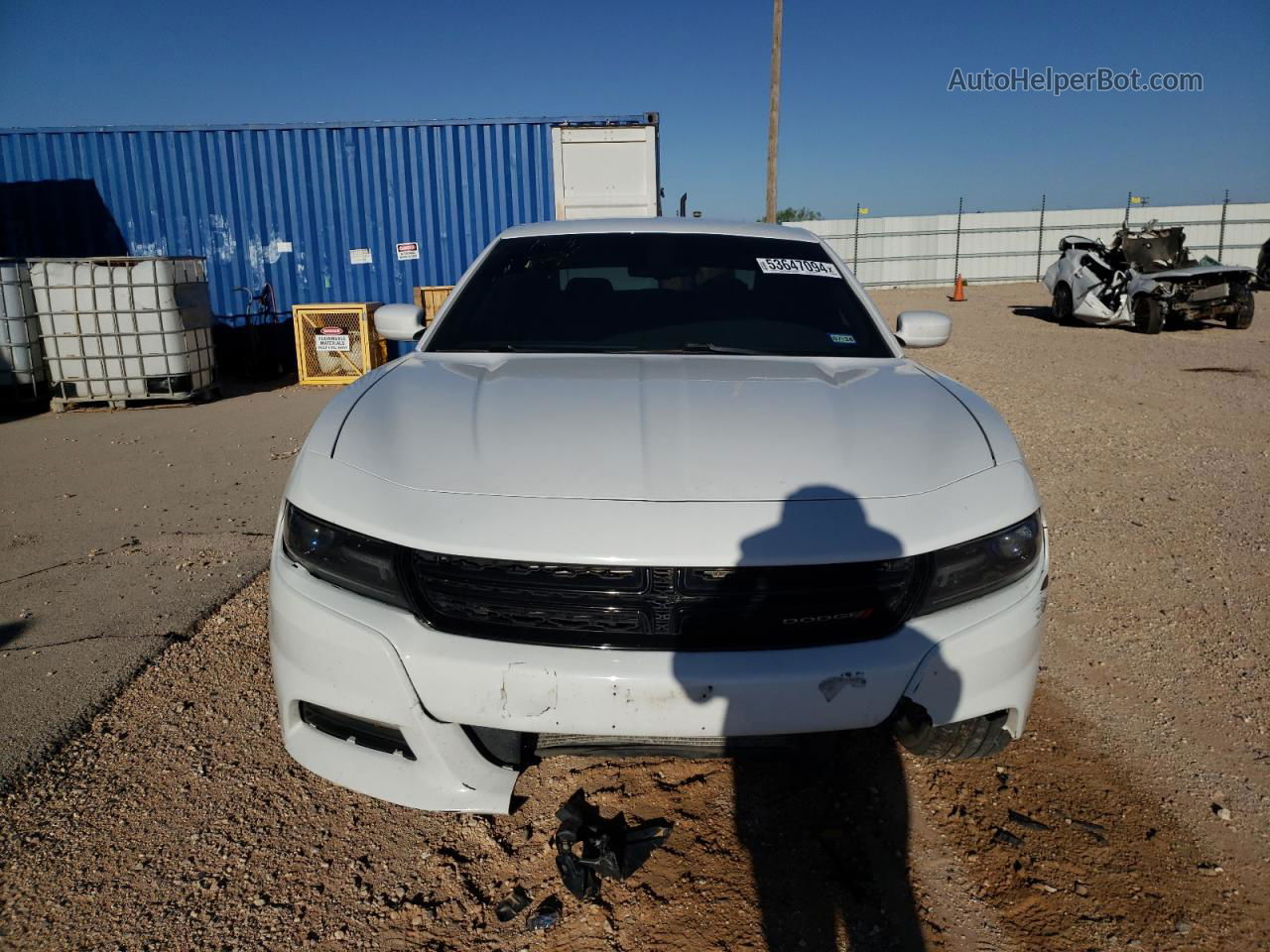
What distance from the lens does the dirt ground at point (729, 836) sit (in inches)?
78.2

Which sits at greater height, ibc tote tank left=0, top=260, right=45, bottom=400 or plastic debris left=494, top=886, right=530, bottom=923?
ibc tote tank left=0, top=260, right=45, bottom=400

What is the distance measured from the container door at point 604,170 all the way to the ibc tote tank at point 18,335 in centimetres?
612

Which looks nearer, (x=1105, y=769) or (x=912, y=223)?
(x=1105, y=769)

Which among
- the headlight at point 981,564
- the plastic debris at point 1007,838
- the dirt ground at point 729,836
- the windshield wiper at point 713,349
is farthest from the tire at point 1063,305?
the headlight at point 981,564

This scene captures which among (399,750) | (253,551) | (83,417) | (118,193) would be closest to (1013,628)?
(399,750)

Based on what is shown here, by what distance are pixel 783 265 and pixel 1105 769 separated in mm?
2044

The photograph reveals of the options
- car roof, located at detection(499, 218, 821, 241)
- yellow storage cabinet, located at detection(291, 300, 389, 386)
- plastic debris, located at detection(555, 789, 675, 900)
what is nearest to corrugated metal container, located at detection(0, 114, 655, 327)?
yellow storage cabinet, located at detection(291, 300, 389, 386)

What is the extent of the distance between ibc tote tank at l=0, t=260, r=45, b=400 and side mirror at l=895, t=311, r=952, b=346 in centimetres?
963

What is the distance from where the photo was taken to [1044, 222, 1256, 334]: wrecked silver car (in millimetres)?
14828

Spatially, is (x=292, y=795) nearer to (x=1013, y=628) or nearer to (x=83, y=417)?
(x=1013, y=628)

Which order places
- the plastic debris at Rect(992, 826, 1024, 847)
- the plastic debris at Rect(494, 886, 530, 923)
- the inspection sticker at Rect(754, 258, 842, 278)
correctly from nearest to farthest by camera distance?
the plastic debris at Rect(494, 886, 530, 923), the plastic debris at Rect(992, 826, 1024, 847), the inspection sticker at Rect(754, 258, 842, 278)

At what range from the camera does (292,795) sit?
2496mm

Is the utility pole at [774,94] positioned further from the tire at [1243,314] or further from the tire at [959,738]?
the tire at [959,738]

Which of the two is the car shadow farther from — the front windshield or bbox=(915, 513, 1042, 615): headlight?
the front windshield
